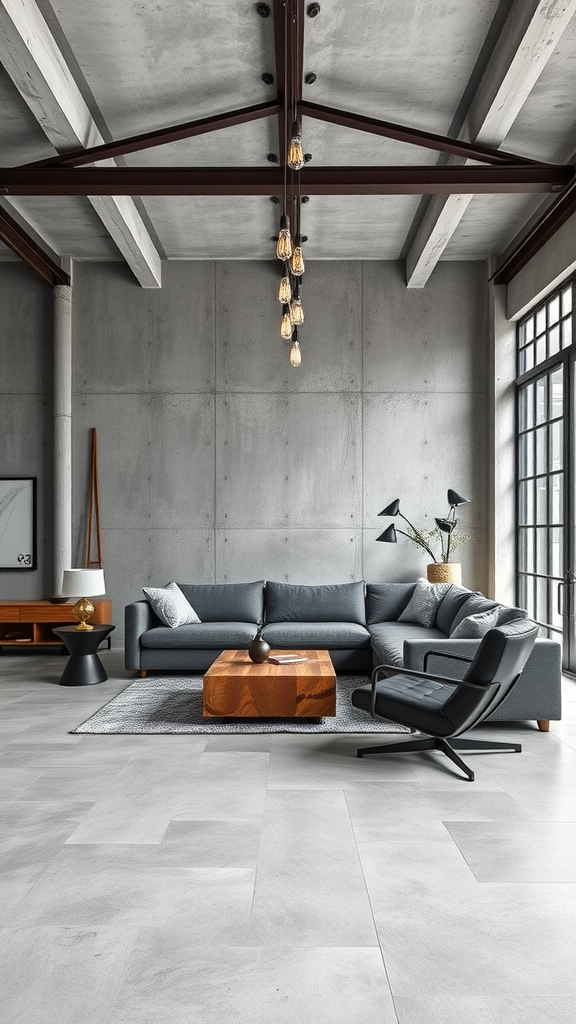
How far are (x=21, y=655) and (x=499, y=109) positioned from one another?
6624 mm

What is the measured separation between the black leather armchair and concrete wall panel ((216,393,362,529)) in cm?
431

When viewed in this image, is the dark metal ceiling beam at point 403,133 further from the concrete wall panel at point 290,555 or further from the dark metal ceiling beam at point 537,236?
the concrete wall panel at point 290,555

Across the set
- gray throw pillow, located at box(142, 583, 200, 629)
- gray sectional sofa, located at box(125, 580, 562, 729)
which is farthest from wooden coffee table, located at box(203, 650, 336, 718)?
gray throw pillow, located at box(142, 583, 200, 629)

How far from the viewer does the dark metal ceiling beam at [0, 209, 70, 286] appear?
710 centimetres

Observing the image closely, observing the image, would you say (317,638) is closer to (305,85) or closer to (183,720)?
(183,720)

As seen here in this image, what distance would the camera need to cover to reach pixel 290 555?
28.5 feet

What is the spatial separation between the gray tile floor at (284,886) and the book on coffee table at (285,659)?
43.5 inches

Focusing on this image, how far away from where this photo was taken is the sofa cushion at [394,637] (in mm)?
5914

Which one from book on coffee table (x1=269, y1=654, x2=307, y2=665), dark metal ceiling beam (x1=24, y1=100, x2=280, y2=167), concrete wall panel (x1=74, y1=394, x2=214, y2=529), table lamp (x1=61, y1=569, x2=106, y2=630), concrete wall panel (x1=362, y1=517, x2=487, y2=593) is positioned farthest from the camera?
concrete wall panel (x1=74, y1=394, x2=214, y2=529)

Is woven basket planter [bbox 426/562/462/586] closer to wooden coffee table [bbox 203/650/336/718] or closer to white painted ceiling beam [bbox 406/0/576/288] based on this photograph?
wooden coffee table [bbox 203/650/336/718]

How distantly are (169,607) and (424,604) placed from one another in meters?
2.33

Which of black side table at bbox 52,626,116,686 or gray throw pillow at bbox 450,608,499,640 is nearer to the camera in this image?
gray throw pillow at bbox 450,608,499,640

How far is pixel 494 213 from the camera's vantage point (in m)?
7.46

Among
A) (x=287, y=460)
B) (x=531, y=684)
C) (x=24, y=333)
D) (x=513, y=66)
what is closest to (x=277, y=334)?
(x=287, y=460)
